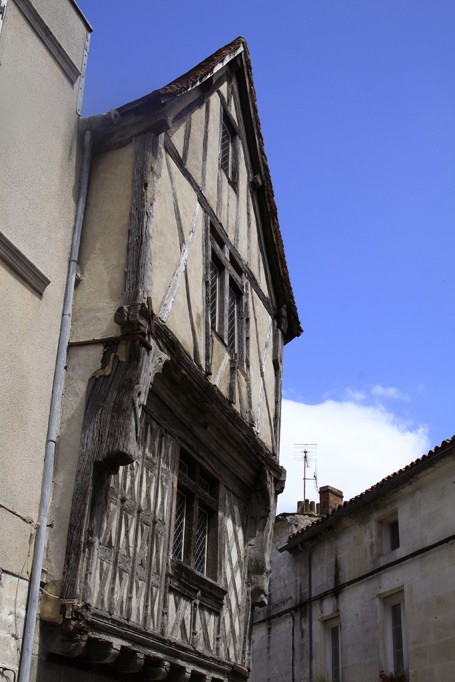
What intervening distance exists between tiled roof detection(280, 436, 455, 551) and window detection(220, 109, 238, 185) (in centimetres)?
603

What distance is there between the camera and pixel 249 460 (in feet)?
33.2

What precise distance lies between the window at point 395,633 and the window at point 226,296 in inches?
289

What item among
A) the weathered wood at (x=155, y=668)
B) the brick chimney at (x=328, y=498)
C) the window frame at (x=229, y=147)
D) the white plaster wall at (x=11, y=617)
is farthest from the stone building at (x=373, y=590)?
the white plaster wall at (x=11, y=617)

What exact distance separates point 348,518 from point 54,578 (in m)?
11.3

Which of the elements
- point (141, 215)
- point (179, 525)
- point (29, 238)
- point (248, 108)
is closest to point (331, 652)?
point (179, 525)

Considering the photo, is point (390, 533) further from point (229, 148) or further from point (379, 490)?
point (229, 148)

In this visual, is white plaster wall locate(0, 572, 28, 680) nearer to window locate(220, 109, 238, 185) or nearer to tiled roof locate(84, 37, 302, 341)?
tiled roof locate(84, 37, 302, 341)

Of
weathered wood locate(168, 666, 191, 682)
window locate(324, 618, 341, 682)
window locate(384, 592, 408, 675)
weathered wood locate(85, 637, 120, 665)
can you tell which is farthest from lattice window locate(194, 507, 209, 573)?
window locate(324, 618, 341, 682)

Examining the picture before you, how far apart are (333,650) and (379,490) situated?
3624mm

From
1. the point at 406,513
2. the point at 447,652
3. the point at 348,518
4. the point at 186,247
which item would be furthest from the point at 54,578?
the point at 348,518

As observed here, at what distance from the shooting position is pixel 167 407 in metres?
8.52

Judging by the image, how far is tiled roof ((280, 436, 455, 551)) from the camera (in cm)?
1448

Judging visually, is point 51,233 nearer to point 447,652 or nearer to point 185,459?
point 185,459

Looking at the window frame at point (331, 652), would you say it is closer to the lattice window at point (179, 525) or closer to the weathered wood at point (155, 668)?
the lattice window at point (179, 525)
